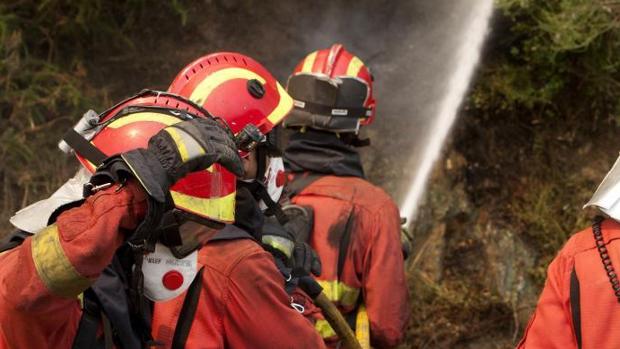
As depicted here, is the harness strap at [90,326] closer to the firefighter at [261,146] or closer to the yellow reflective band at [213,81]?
the firefighter at [261,146]

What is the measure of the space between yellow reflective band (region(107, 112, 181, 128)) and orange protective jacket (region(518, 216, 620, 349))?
1.34m

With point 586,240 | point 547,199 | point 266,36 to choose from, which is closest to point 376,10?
point 266,36

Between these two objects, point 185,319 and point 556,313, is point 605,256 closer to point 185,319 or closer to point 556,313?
point 556,313

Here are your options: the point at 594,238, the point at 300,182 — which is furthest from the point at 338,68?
the point at 594,238

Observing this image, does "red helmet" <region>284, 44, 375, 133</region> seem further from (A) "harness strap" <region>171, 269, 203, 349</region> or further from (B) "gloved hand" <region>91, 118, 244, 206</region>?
(B) "gloved hand" <region>91, 118, 244, 206</region>

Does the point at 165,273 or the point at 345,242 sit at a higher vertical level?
the point at 165,273

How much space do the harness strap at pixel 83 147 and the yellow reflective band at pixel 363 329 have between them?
2002 millimetres

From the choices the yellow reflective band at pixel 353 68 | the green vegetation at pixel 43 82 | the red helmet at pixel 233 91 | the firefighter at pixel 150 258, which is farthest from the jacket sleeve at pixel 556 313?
the green vegetation at pixel 43 82

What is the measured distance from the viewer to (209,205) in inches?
84.4

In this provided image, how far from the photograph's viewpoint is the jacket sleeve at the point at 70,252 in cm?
168

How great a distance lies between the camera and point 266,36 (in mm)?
6836

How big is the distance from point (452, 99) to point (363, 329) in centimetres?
326

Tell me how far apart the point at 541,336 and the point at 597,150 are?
13.0 ft

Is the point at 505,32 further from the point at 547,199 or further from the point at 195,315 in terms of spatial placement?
the point at 195,315
